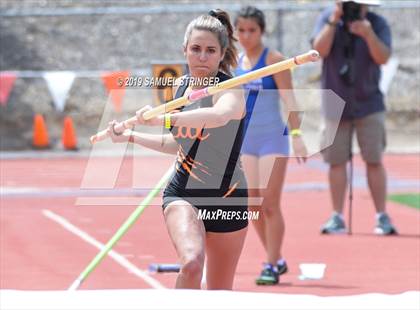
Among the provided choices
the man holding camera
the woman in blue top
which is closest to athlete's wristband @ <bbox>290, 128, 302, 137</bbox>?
the woman in blue top

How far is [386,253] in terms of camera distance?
9.28m

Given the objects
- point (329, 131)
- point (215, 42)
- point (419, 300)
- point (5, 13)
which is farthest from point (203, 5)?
point (419, 300)

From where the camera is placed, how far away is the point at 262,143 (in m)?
8.19

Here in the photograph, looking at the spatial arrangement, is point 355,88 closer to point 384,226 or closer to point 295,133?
point 384,226

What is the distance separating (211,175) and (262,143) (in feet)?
8.17

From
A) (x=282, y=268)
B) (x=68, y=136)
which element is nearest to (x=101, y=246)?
(x=282, y=268)

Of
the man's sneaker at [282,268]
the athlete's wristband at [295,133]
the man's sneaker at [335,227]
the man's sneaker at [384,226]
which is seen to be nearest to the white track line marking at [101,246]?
the man's sneaker at [282,268]

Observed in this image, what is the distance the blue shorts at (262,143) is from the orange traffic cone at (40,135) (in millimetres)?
10124

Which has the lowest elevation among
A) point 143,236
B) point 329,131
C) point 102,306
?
point 143,236

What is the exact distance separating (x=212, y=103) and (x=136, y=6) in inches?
585

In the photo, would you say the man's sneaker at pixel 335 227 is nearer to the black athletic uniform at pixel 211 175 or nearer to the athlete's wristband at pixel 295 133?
the athlete's wristband at pixel 295 133

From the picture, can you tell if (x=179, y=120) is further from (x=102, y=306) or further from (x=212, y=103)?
(x=102, y=306)

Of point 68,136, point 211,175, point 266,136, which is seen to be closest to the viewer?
point 211,175

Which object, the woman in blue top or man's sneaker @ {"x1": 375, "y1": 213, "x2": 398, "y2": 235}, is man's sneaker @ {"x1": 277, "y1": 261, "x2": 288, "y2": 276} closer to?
the woman in blue top
